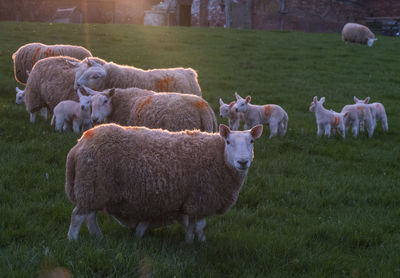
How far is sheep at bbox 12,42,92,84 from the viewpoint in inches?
408

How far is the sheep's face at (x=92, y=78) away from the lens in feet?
24.6

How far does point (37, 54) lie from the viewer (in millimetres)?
10750

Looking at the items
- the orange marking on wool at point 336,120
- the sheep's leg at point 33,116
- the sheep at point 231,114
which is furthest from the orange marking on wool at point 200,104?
the sheep's leg at point 33,116

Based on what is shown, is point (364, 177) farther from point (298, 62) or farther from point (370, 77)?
point (298, 62)

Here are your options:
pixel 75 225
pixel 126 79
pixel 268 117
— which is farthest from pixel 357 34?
pixel 75 225

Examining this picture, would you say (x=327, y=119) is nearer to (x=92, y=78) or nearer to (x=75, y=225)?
(x=92, y=78)

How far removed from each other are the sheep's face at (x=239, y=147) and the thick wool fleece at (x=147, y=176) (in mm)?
163

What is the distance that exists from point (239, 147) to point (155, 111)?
83.7 inches

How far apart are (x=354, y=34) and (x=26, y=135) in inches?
965

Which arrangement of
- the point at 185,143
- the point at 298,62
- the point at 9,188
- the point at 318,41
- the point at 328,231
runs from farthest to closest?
the point at 318,41 → the point at 298,62 → the point at 9,188 → the point at 328,231 → the point at 185,143

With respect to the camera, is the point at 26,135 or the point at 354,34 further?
the point at 354,34

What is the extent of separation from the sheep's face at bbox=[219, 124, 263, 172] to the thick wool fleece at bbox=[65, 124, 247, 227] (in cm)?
16

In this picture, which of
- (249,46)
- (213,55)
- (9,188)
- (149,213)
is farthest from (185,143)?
(249,46)

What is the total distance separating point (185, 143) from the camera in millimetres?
4359
